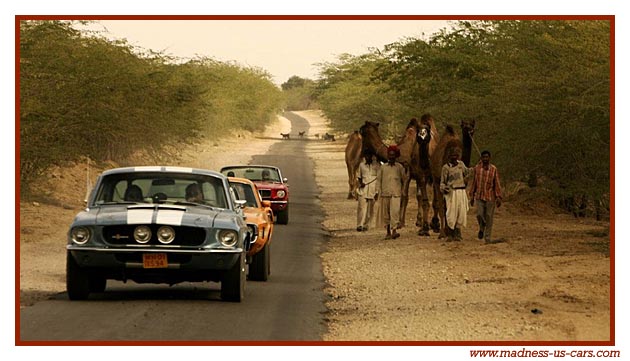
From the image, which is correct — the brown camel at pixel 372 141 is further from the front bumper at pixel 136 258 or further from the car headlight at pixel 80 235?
the car headlight at pixel 80 235

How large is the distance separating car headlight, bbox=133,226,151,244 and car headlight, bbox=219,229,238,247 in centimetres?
81

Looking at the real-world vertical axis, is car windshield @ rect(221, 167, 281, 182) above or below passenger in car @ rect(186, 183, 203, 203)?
above

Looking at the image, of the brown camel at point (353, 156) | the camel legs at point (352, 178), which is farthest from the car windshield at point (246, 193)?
the brown camel at point (353, 156)

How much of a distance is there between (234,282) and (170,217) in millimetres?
1077

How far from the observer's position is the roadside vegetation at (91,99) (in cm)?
2797

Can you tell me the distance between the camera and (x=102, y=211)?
1491 cm

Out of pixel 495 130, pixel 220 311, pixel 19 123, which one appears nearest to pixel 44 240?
pixel 19 123

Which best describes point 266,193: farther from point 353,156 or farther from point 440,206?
point 353,156

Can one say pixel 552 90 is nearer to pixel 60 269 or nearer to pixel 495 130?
pixel 495 130

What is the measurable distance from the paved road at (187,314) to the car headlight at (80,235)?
724mm

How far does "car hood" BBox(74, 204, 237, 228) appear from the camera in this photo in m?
14.3

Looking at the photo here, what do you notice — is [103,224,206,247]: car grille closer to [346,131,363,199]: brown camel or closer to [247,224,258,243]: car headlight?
[247,224,258,243]: car headlight

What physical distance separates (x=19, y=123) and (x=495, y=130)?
10.7 m

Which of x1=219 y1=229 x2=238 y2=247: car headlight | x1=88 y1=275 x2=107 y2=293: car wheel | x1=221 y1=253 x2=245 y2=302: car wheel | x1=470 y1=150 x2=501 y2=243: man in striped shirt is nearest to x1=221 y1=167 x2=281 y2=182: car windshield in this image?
x1=470 y1=150 x2=501 y2=243: man in striped shirt
